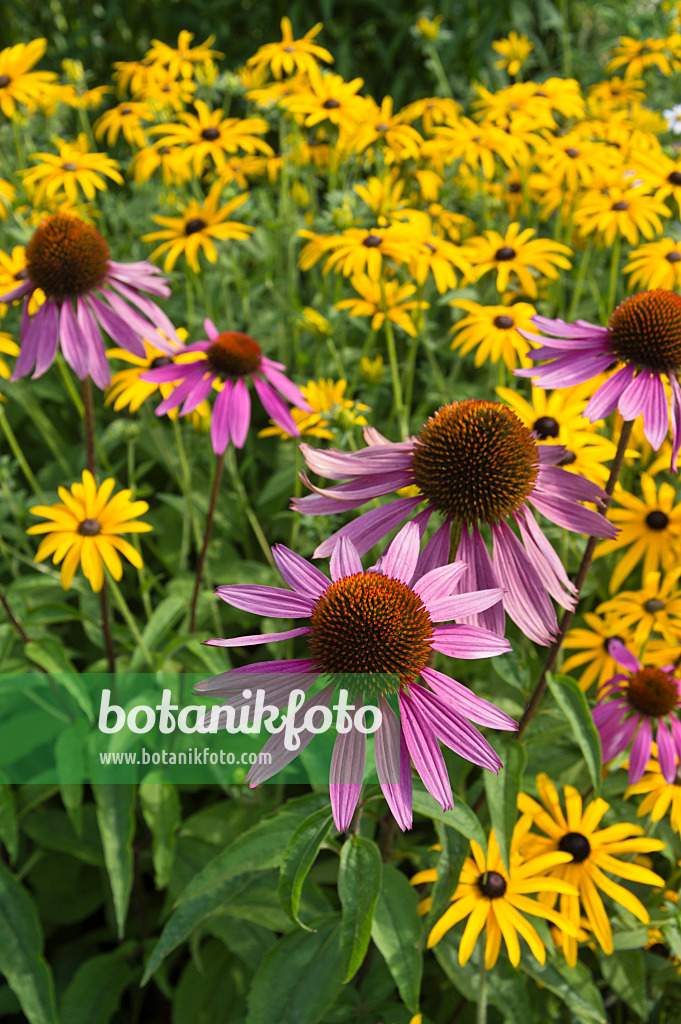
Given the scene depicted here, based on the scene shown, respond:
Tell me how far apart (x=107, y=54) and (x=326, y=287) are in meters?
4.21

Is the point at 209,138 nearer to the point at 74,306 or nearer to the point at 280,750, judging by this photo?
the point at 74,306

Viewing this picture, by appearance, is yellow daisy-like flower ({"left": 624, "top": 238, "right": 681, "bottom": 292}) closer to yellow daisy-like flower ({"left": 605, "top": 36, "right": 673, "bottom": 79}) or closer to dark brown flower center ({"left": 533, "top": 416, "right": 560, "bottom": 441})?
dark brown flower center ({"left": 533, "top": 416, "right": 560, "bottom": 441})

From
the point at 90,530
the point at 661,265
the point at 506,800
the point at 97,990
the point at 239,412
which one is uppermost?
the point at 661,265

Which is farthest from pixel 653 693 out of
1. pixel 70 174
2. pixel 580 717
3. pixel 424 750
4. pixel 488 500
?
pixel 70 174

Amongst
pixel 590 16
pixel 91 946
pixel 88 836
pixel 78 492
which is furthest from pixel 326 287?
pixel 590 16

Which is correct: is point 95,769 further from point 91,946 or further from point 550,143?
point 550,143

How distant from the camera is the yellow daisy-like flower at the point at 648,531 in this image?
68.7 inches

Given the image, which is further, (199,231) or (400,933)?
(199,231)

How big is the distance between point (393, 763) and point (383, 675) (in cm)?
9

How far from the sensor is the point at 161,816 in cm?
154

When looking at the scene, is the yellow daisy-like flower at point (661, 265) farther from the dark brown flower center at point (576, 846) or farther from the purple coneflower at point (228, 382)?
the dark brown flower center at point (576, 846)

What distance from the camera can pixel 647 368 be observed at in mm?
1206

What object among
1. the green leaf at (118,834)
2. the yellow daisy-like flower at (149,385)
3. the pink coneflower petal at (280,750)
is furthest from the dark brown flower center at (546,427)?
the green leaf at (118,834)

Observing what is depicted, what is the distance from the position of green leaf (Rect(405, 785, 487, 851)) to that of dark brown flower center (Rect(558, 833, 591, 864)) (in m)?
0.30
